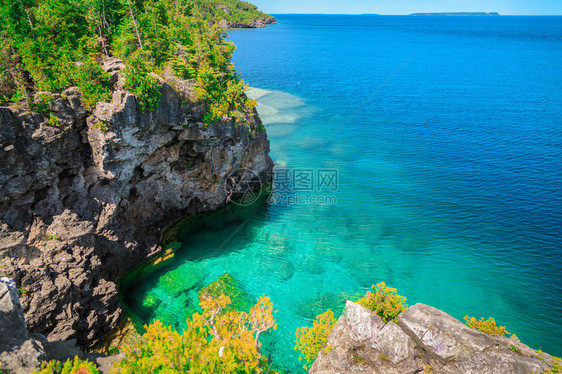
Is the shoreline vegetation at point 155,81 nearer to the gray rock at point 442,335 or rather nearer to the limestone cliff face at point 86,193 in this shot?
the gray rock at point 442,335

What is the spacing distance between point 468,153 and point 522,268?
25.9 m

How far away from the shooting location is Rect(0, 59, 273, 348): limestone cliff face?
22047 mm

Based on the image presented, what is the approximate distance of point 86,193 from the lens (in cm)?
2655

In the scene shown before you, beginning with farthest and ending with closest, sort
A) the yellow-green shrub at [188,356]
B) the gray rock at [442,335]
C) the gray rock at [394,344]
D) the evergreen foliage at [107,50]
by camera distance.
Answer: the evergreen foliage at [107,50]
the gray rock at [394,344]
the gray rock at [442,335]
the yellow-green shrub at [188,356]

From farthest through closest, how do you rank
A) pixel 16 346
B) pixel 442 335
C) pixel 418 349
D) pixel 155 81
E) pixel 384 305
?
pixel 155 81, pixel 384 305, pixel 418 349, pixel 442 335, pixel 16 346

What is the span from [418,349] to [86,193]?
2803cm

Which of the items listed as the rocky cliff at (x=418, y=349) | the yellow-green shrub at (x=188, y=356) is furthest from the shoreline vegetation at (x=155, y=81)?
the rocky cliff at (x=418, y=349)

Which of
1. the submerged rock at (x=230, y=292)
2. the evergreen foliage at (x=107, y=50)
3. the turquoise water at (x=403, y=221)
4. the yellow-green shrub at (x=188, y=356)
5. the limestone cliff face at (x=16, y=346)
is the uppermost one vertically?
the evergreen foliage at (x=107, y=50)

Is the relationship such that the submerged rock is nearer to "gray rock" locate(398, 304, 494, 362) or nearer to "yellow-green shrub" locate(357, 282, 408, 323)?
"yellow-green shrub" locate(357, 282, 408, 323)

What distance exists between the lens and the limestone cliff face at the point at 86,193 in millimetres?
22047

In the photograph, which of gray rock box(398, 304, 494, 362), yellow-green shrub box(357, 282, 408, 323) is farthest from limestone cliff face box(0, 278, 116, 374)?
gray rock box(398, 304, 494, 362)

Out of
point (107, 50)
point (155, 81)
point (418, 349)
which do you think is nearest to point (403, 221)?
point (418, 349)

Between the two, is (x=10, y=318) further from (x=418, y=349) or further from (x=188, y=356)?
(x=418, y=349)

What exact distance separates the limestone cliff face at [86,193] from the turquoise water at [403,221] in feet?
13.0
